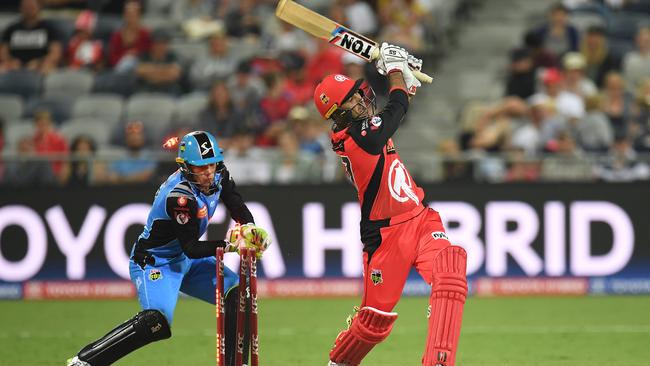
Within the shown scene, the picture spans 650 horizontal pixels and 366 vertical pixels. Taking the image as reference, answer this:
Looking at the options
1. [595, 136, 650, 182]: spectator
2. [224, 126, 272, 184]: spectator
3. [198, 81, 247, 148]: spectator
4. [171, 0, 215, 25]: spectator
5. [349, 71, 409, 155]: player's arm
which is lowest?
[349, 71, 409, 155]: player's arm

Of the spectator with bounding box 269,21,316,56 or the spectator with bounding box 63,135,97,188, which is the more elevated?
the spectator with bounding box 269,21,316,56

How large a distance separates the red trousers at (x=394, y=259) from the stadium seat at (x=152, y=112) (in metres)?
9.33

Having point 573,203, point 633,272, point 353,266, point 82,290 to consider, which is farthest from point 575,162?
point 82,290

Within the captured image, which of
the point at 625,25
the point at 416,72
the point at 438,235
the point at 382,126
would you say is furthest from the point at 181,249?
the point at 625,25

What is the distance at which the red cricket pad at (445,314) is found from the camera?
8156 mm

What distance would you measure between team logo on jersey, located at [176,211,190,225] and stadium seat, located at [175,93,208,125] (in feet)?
29.6

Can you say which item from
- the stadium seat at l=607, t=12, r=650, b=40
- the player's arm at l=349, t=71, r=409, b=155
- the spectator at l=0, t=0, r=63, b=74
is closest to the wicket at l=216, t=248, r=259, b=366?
the player's arm at l=349, t=71, r=409, b=155

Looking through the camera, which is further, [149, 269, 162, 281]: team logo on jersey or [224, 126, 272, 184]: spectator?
[224, 126, 272, 184]: spectator

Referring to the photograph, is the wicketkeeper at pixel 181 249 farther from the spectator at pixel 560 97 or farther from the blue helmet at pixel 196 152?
the spectator at pixel 560 97

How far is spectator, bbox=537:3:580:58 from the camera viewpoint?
707 inches

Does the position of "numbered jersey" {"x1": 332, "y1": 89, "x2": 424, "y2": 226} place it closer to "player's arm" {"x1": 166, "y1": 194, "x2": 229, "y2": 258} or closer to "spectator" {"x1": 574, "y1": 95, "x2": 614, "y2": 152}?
"player's arm" {"x1": 166, "y1": 194, "x2": 229, "y2": 258}

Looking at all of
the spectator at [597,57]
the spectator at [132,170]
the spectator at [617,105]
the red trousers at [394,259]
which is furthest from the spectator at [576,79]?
the red trousers at [394,259]

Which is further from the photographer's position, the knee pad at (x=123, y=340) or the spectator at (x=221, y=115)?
the spectator at (x=221, y=115)

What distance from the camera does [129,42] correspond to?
1919cm
